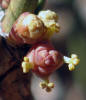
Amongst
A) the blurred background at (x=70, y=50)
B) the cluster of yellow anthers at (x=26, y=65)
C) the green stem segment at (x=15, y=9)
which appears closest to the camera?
the cluster of yellow anthers at (x=26, y=65)

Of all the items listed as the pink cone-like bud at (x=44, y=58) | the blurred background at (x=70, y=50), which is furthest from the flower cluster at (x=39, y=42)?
the blurred background at (x=70, y=50)

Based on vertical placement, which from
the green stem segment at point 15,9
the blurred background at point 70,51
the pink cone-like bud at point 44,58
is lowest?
the blurred background at point 70,51

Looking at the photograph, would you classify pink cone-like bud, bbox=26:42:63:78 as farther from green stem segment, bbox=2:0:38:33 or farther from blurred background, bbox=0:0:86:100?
blurred background, bbox=0:0:86:100

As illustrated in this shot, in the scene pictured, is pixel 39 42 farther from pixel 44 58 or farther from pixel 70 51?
pixel 70 51

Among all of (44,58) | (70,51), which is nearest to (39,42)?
(44,58)

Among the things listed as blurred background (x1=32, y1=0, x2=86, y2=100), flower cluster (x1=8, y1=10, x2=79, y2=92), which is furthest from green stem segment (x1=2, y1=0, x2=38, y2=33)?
blurred background (x1=32, y1=0, x2=86, y2=100)

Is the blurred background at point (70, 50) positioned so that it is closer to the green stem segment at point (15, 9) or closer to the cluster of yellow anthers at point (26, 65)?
the green stem segment at point (15, 9)

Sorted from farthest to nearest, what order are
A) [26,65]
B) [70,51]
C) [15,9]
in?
[70,51] < [15,9] < [26,65]
